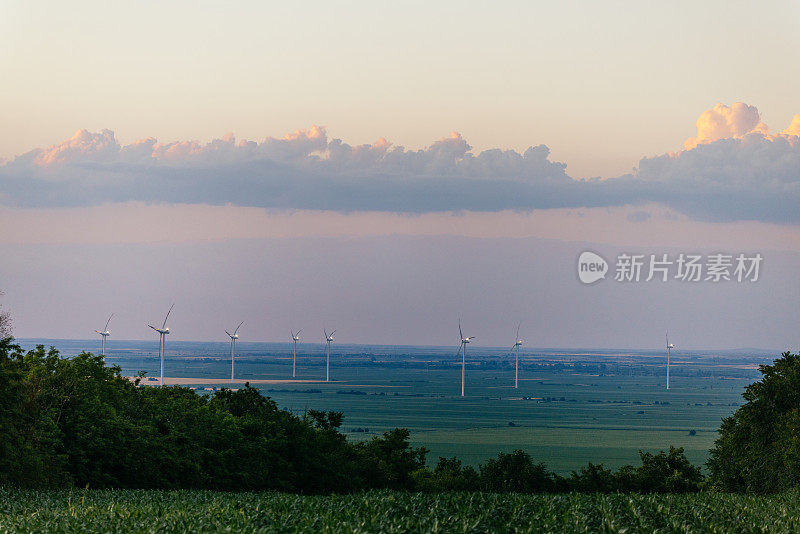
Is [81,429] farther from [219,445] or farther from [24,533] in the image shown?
[24,533]

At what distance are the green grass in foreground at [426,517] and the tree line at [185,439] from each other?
73.0 ft

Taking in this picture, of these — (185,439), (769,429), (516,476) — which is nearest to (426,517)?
(185,439)

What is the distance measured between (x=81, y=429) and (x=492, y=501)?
3369cm

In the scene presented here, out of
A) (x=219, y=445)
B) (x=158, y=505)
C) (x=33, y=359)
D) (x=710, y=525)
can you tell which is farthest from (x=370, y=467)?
(x=710, y=525)

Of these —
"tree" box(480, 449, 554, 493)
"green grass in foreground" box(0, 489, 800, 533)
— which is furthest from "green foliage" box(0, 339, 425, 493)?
"green grass in foreground" box(0, 489, 800, 533)

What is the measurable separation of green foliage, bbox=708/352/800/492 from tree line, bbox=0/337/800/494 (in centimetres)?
7

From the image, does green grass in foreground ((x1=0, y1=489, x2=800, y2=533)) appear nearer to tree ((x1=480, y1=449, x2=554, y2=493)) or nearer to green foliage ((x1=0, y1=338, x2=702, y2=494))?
Result: green foliage ((x1=0, y1=338, x2=702, y2=494))

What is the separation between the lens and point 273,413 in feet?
225

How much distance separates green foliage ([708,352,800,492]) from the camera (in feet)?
178

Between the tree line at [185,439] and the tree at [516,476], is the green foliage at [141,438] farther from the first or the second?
the tree at [516,476]

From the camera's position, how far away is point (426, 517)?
2042 centimetres

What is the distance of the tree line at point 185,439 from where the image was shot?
159ft

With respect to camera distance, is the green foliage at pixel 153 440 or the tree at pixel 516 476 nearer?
the green foliage at pixel 153 440

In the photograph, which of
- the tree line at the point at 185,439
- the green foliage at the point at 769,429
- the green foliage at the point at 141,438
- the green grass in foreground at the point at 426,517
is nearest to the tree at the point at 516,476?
the tree line at the point at 185,439
